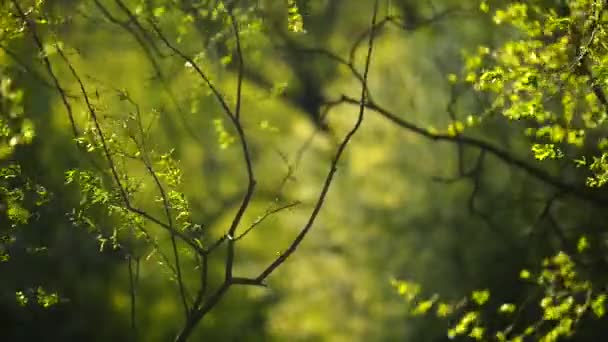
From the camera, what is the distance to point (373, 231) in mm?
6699

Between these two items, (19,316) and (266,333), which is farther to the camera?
(266,333)

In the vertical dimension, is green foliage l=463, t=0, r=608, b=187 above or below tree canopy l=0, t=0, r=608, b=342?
below

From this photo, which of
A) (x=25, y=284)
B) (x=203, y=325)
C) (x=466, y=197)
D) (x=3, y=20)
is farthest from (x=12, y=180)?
(x=466, y=197)

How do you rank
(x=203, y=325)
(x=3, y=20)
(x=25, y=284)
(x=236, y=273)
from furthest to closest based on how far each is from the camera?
(x=236, y=273)
(x=203, y=325)
(x=25, y=284)
(x=3, y=20)

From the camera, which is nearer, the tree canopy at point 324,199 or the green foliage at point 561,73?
the green foliage at point 561,73

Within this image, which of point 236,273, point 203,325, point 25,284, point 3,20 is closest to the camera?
point 3,20

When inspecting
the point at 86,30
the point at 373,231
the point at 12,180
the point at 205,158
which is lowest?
the point at 12,180

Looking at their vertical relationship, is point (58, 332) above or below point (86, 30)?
below

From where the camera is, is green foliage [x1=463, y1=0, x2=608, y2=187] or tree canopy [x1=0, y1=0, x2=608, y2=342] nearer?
green foliage [x1=463, y1=0, x2=608, y2=187]

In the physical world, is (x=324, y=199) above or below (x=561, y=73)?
above

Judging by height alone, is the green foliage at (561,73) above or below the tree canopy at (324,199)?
below

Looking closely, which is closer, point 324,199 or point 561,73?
point 561,73

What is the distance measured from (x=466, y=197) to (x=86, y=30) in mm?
3493

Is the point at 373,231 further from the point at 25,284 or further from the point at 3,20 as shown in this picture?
the point at 3,20
